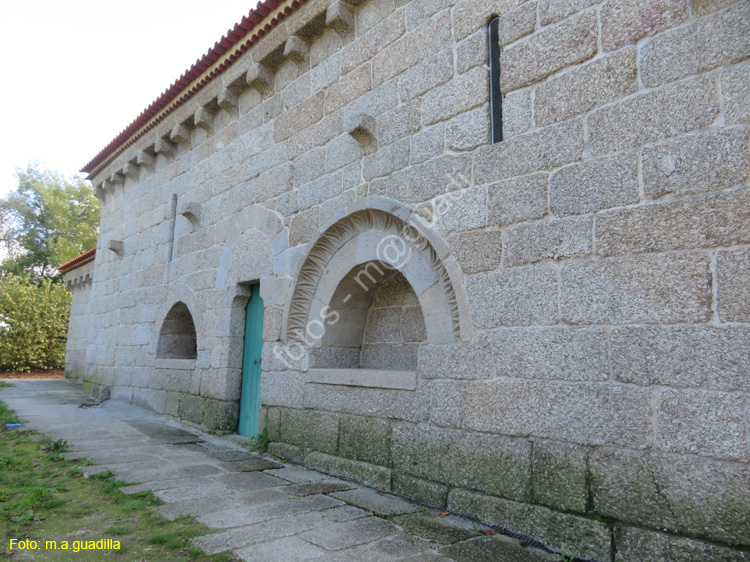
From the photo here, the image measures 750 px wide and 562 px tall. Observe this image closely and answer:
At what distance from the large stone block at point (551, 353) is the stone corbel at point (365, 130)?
1.88 metres

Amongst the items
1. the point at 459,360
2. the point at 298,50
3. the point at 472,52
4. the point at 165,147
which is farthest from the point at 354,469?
the point at 165,147

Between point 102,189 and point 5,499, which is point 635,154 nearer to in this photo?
point 5,499

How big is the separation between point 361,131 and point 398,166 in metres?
0.46

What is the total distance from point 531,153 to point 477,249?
649 mm

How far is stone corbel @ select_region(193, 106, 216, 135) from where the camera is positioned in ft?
20.3

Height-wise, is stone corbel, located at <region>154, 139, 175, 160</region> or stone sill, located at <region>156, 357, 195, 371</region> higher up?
stone corbel, located at <region>154, 139, 175, 160</region>

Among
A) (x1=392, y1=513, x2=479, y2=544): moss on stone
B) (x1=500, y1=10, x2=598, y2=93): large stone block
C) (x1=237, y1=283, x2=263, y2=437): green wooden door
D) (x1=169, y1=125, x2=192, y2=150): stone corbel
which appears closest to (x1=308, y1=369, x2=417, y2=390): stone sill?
(x1=392, y1=513, x2=479, y2=544): moss on stone

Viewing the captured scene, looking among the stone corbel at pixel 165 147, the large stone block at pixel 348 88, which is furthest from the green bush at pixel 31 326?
the large stone block at pixel 348 88

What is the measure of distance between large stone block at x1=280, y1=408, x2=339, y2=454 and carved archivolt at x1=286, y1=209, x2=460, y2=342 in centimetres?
69

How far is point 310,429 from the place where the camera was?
14.0 ft

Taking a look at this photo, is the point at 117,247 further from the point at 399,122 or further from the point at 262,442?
the point at 399,122

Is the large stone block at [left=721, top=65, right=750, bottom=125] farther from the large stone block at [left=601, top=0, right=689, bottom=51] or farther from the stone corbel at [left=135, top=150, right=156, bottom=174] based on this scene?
the stone corbel at [left=135, top=150, right=156, bottom=174]

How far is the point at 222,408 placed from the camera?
5.48 metres

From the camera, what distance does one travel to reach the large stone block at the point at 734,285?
217cm
